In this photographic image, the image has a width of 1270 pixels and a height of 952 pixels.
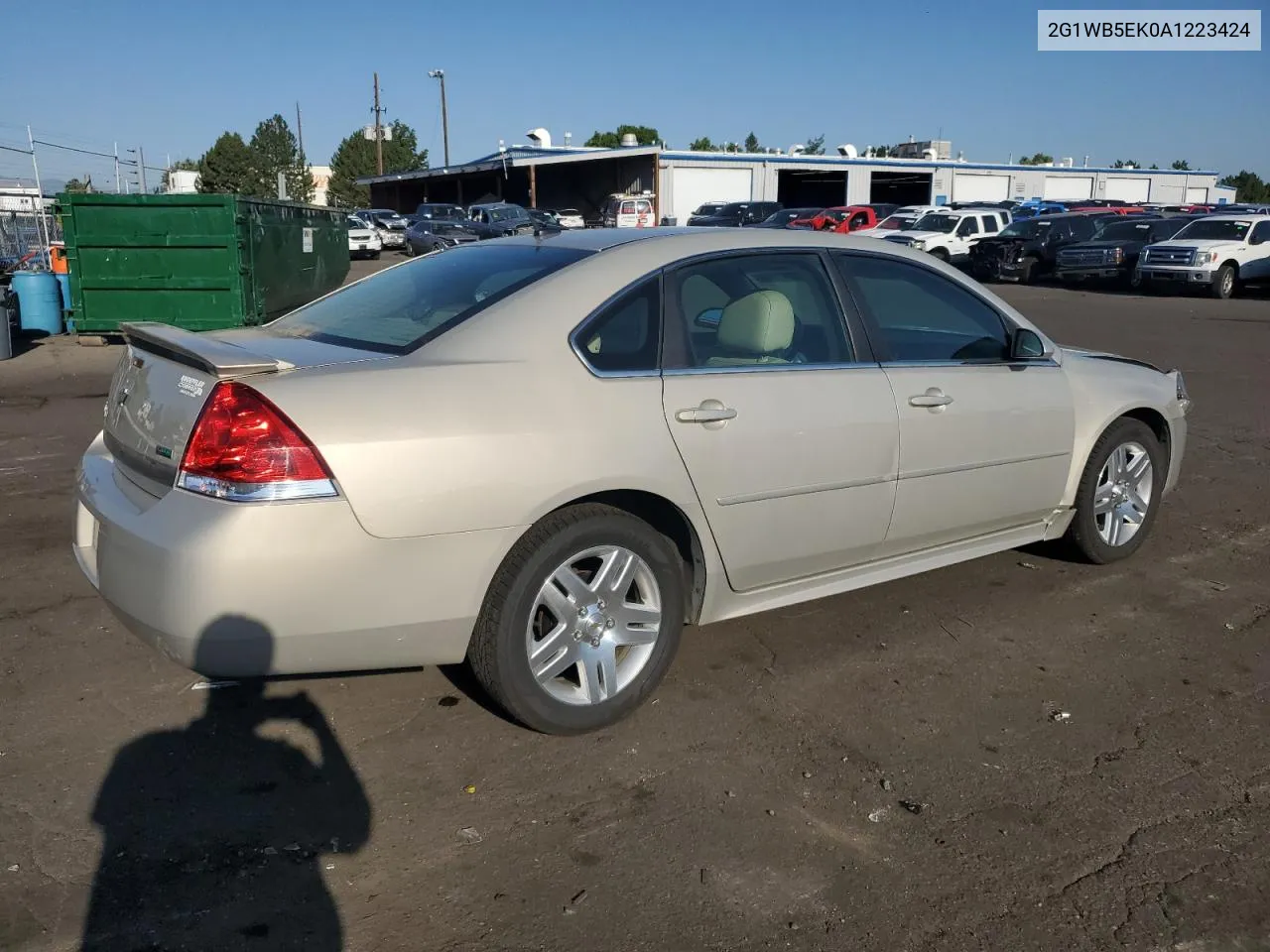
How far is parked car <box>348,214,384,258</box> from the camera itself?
114 feet

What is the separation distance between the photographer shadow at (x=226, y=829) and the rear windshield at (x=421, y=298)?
1.12 metres

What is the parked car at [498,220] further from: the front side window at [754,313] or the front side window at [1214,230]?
the front side window at [754,313]

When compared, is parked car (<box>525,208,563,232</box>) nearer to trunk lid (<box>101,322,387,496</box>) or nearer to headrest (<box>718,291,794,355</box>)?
headrest (<box>718,291,794,355</box>)

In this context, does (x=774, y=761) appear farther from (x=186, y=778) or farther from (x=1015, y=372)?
(x=1015, y=372)

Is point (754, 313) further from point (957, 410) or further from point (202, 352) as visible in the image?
point (202, 352)

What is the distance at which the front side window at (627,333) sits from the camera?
3.59 meters

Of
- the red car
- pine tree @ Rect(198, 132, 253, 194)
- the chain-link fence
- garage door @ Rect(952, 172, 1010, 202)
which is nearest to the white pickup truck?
the red car

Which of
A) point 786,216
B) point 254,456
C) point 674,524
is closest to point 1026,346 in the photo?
point 674,524

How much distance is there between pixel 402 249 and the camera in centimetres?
4000

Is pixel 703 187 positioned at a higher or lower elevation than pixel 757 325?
higher

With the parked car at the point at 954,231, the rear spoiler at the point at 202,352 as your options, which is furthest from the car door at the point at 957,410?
the parked car at the point at 954,231

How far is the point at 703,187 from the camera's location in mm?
49219

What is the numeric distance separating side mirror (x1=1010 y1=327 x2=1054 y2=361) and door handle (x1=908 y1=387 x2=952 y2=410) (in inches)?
21.0

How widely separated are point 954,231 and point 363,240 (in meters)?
18.2
